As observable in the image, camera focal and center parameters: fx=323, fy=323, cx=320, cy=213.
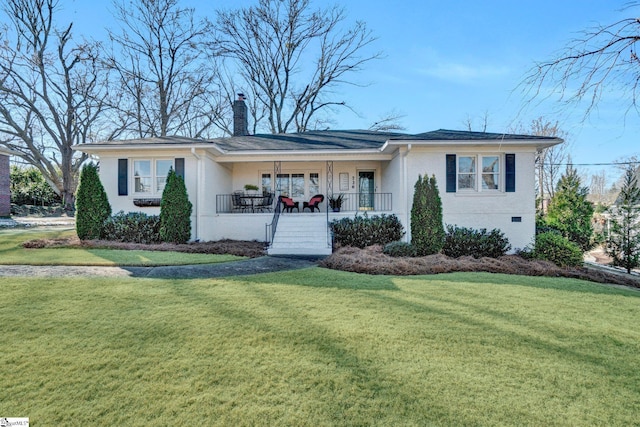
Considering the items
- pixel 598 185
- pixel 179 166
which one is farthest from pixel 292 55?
pixel 598 185

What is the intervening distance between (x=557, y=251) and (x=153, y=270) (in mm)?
10501

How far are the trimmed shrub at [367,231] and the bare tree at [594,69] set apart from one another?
669cm

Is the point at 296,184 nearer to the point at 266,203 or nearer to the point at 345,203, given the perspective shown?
the point at 266,203

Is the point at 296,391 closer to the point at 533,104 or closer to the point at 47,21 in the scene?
the point at 533,104

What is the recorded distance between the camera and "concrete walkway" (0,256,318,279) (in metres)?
5.79

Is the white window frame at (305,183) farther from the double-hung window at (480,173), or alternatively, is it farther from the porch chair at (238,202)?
the double-hung window at (480,173)

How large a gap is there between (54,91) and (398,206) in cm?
2605

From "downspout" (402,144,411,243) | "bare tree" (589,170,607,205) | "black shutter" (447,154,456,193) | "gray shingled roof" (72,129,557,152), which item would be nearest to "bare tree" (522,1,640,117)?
"gray shingled roof" (72,129,557,152)

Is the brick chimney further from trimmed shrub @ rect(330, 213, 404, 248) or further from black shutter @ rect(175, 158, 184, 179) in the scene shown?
trimmed shrub @ rect(330, 213, 404, 248)

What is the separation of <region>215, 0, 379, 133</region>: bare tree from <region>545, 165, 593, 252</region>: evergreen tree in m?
17.6

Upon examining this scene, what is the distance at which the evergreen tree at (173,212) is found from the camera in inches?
415

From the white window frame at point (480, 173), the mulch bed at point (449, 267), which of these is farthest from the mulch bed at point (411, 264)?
the white window frame at point (480, 173)

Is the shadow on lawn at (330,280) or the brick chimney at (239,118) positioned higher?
the brick chimney at (239,118)

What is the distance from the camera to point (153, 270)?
6.41 metres
